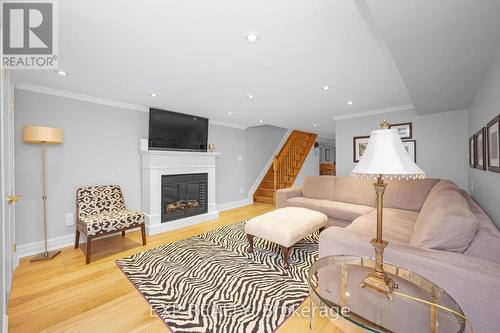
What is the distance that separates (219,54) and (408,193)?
327 centimetres

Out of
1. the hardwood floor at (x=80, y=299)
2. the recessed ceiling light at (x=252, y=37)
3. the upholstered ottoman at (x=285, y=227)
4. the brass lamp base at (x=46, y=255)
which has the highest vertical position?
the recessed ceiling light at (x=252, y=37)

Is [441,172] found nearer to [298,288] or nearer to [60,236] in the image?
[298,288]

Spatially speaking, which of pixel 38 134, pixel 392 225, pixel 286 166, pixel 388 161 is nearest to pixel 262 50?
pixel 388 161

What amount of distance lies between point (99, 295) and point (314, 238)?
2.72 m

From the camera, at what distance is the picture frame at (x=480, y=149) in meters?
1.88

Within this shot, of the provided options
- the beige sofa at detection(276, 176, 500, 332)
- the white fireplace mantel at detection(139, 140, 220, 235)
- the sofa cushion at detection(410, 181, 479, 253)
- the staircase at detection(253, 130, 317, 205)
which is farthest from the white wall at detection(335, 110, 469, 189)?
the white fireplace mantel at detection(139, 140, 220, 235)

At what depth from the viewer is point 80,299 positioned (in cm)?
180

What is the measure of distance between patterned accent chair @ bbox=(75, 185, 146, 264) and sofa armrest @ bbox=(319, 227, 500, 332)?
289cm

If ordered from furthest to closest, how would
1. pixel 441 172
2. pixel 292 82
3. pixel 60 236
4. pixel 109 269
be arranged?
pixel 441 172 → pixel 60 236 → pixel 292 82 → pixel 109 269

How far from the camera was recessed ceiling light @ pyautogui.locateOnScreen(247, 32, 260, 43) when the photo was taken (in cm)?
155

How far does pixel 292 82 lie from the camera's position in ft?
8.36

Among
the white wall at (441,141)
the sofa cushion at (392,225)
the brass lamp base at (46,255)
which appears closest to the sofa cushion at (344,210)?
the sofa cushion at (392,225)

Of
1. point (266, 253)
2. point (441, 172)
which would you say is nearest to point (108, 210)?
point (266, 253)

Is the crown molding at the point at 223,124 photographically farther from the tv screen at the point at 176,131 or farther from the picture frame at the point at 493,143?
the picture frame at the point at 493,143
